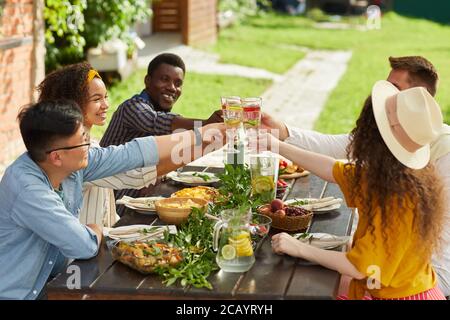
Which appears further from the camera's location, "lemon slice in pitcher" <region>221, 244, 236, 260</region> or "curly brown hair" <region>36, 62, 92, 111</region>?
"curly brown hair" <region>36, 62, 92, 111</region>

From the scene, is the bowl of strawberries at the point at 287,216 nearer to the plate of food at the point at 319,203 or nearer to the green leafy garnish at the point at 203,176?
the plate of food at the point at 319,203

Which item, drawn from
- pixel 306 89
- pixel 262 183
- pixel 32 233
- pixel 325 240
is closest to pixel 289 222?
pixel 325 240

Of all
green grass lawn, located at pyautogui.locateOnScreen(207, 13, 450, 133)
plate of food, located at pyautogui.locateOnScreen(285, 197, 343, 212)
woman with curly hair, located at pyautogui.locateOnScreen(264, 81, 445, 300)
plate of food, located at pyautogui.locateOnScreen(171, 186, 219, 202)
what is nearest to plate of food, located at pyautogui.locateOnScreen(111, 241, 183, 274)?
woman with curly hair, located at pyautogui.locateOnScreen(264, 81, 445, 300)

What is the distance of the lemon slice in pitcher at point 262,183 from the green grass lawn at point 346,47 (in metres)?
6.11

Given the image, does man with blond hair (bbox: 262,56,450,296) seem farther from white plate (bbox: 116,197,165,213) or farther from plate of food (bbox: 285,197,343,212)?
white plate (bbox: 116,197,165,213)

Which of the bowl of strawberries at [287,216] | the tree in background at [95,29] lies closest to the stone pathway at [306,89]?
the tree in background at [95,29]

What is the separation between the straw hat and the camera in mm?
3221

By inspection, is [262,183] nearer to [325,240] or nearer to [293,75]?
[325,240]

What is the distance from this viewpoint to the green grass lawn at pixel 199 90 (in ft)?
35.1

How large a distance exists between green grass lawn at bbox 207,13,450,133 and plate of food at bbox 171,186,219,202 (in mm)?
5855

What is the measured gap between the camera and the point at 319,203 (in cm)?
416

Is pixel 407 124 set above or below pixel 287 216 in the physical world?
above

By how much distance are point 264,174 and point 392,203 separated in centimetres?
93

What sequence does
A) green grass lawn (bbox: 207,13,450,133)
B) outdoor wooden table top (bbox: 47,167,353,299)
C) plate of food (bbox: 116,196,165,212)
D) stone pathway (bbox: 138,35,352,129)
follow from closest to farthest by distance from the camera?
1. outdoor wooden table top (bbox: 47,167,353,299)
2. plate of food (bbox: 116,196,165,212)
3. stone pathway (bbox: 138,35,352,129)
4. green grass lawn (bbox: 207,13,450,133)
